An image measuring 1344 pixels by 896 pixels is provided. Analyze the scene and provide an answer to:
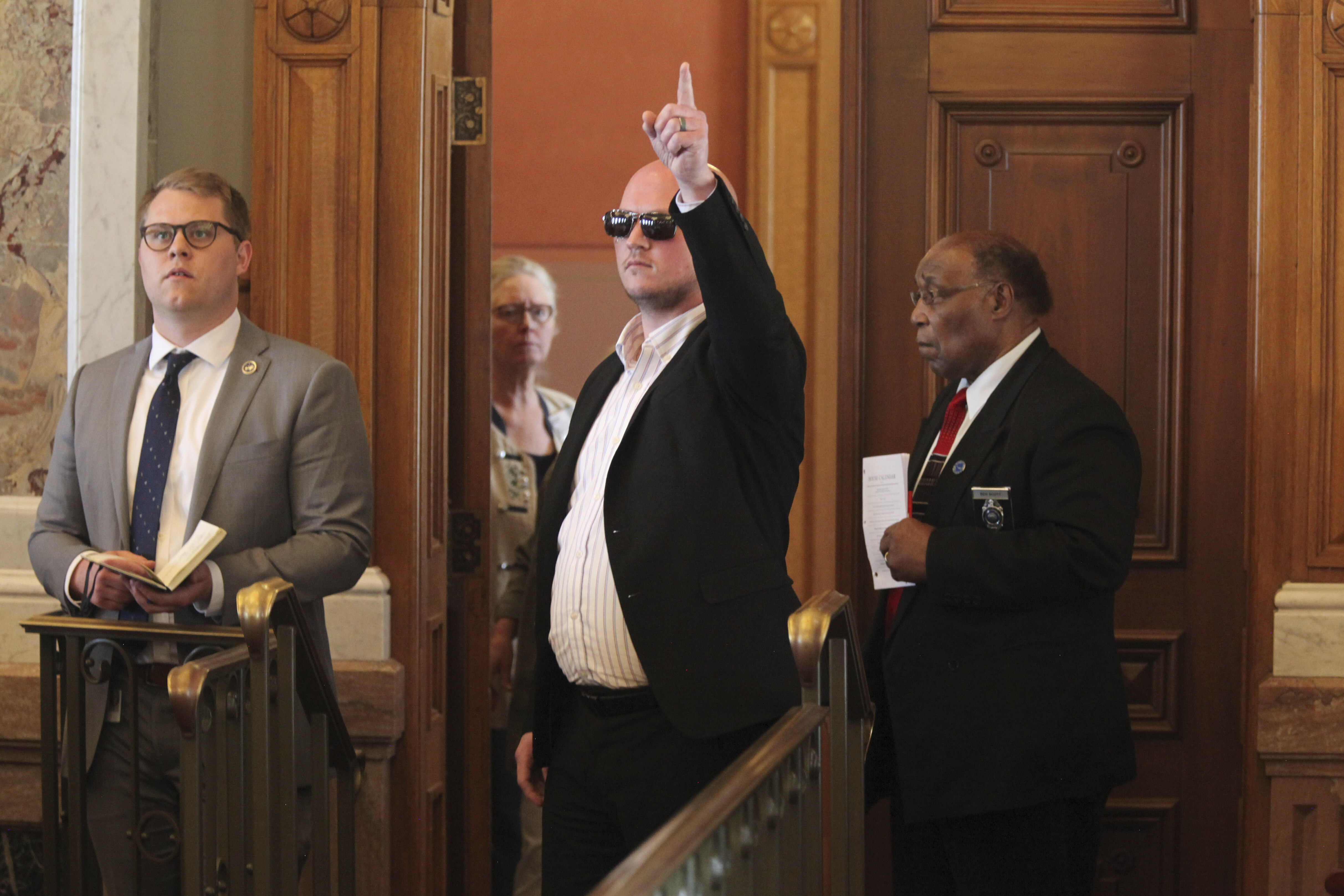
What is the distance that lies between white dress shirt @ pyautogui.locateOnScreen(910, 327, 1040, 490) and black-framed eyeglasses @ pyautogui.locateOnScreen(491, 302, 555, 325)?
5.90ft

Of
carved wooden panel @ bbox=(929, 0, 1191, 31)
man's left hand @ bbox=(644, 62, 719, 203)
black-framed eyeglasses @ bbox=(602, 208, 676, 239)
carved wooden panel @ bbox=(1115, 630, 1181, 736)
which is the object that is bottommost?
carved wooden panel @ bbox=(1115, 630, 1181, 736)

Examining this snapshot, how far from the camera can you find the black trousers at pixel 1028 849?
99.5 inches

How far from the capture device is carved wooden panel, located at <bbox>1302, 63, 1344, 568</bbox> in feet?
10.3

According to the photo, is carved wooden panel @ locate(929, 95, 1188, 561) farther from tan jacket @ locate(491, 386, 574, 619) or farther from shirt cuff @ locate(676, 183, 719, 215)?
shirt cuff @ locate(676, 183, 719, 215)

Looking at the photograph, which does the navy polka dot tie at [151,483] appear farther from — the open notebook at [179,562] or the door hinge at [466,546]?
the door hinge at [466,546]

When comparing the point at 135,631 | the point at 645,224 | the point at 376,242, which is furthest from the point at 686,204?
the point at 376,242

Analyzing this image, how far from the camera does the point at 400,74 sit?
3303 mm

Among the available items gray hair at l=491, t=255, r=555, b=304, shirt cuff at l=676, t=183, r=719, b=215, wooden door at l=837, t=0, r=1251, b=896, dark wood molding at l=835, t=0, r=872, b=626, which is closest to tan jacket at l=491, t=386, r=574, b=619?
gray hair at l=491, t=255, r=555, b=304

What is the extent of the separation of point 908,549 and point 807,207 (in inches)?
69.6

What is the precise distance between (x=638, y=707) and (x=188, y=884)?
2.46ft

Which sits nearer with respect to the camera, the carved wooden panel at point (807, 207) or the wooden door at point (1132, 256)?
the wooden door at point (1132, 256)

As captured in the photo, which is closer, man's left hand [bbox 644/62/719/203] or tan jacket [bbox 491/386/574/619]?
man's left hand [bbox 644/62/719/203]

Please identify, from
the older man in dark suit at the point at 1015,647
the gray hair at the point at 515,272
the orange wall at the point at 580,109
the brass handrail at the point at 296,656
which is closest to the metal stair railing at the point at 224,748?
the brass handrail at the point at 296,656

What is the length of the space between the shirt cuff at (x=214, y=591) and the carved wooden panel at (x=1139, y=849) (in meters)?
2.34
